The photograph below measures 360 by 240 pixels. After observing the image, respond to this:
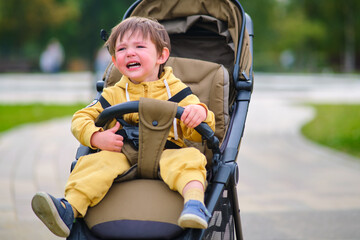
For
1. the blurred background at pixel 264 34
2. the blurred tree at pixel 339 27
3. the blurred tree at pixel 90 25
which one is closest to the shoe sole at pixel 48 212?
the blurred tree at pixel 90 25

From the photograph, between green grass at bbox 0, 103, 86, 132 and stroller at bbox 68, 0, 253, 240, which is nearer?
stroller at bbox 68, 0, 253, 240

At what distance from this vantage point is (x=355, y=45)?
45625 millimetres

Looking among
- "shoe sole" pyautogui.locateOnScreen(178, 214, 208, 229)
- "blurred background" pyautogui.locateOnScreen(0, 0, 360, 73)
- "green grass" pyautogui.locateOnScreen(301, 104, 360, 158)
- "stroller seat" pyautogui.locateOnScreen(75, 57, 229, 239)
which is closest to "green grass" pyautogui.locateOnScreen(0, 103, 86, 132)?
"green grass" pyautogui.locateOnScreen(301, 104, 360, 158)

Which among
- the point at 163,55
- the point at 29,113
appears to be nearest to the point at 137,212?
the point at 163,55

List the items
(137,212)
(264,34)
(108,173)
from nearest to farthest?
(137,212) → (108,173) → (264,34)

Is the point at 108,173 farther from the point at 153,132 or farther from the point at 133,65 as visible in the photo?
the point at 133,65

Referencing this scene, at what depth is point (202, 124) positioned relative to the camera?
2.60 m

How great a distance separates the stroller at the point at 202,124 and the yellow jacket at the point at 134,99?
0.10 metres

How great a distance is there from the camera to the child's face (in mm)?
→ 2758

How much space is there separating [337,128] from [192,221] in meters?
8.12

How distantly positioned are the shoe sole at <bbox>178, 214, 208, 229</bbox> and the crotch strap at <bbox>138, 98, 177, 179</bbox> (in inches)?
15.2

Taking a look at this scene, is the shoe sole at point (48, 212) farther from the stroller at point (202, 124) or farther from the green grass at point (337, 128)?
the green grass at point (337, 128)

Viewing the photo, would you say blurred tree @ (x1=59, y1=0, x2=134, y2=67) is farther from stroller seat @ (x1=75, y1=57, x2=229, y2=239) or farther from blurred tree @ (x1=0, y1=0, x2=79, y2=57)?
stroller seat @ (x1=75, y1=57, x2=229, y2=239)

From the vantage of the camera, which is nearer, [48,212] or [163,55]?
[48,212]
